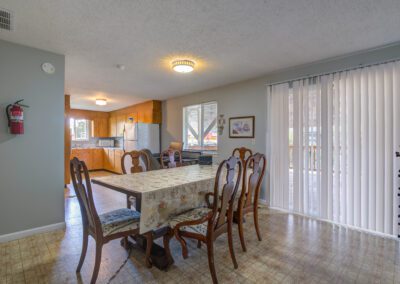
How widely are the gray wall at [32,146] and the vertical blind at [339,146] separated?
3.24 m

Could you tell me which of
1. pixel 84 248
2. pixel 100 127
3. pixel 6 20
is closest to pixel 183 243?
pixel 84 248

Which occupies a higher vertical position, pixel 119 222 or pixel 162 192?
pixel 162 192

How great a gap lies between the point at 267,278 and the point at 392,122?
233cm

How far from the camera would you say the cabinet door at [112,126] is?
26.3 ft

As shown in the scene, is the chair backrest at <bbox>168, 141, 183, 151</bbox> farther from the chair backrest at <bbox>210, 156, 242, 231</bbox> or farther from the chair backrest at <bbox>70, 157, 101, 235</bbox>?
the chair backrest at <bbox>70, 157, 101, 235</bbox>

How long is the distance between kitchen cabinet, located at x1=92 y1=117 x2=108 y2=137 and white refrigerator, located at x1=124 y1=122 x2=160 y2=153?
103 inches

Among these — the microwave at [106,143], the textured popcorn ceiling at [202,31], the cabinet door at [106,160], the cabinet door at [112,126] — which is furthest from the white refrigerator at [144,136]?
the textured popcorn ceiling at [202,31]

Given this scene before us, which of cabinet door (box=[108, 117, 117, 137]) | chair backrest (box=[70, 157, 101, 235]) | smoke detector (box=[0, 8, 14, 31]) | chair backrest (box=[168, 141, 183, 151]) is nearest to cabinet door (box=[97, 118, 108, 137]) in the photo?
cabinet door (box=[108, 117, 117, 137])

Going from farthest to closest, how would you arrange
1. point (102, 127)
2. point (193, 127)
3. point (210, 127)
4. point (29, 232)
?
point (102, 127) → point (193, 127) → point (210, 127) → point (29, 232)

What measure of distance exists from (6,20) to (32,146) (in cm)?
138

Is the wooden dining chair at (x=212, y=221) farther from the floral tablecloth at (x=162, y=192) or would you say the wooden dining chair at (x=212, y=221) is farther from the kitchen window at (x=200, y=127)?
the kitchen window at (x=200, y=127)

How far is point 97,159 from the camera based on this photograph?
25.8 feet

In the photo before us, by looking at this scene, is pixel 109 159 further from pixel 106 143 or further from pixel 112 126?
pixel 112 126

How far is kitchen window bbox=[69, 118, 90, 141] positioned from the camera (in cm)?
810
